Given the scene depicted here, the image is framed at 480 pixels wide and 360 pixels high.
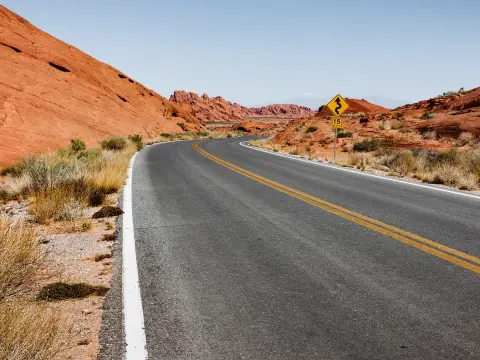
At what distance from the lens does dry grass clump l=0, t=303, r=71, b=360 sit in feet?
8.73

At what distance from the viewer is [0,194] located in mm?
10938

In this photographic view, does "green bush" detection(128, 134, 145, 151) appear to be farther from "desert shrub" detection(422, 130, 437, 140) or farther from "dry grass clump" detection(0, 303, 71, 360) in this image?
"dry grass clump" detection(0, 303, 71, 360)

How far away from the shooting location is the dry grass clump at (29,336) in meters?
2.66

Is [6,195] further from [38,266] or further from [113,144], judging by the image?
[113,144]

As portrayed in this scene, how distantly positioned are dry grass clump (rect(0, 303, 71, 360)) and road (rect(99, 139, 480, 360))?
73 cm

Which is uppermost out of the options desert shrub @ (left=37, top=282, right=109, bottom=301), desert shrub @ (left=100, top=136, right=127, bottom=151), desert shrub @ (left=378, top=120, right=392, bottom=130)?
desert shrub @ (left=378, top=120, right=392, bottom=130)

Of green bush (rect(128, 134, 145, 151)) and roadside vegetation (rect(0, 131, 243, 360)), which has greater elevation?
roadside vegetation (rect(0, 131, 243, 360))

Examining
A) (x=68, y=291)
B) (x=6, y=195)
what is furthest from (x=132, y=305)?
(x=6, y=195)

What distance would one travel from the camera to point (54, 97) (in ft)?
122

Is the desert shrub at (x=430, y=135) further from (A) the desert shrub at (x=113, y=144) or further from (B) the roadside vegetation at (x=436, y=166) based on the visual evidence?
(A) the desert shrub at (x=113, y=144)

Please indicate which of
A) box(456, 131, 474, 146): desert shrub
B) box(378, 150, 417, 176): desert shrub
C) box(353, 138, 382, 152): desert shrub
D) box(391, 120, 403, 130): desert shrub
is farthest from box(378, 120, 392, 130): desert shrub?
box(378, 150, 417, 176): desert shrub

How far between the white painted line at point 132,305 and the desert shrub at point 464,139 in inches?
899

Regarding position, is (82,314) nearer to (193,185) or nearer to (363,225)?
(363,225)

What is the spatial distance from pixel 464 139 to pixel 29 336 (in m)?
26.3
